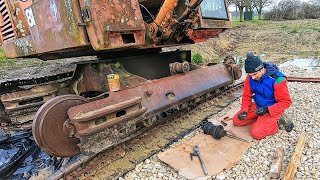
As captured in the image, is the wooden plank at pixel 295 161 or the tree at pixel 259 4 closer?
the wooden plank at pixel 295 161

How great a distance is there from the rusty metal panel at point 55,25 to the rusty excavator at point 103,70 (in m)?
0.01

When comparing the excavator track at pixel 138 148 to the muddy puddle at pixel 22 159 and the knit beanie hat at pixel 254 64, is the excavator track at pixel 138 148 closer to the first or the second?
the muddy puddle at pixel 22 159

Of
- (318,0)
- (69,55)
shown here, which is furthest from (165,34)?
(318,0)

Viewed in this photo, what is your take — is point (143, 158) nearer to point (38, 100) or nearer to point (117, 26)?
point (117, 26)

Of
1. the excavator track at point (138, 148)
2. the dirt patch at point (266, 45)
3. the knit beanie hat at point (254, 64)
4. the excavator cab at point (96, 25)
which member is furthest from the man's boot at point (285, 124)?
the dirt patch at point (266, 45)

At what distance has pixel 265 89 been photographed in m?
3.93

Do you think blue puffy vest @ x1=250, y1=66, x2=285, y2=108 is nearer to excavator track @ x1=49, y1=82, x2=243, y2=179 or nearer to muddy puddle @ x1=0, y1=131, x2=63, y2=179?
excavator track @ x1=49, y1=82, x2=243, y2=179

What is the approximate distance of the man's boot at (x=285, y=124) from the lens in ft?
13.0

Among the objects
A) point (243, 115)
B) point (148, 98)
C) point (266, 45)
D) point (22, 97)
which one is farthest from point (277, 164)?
point (266, 45)

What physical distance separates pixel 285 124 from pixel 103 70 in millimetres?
2756

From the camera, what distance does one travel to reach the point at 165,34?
3838 mm

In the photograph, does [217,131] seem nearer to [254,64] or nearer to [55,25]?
[254,64]

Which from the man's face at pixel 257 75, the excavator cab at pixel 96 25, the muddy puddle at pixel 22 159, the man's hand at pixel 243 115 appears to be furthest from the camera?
the man's hand at pixel 243 115

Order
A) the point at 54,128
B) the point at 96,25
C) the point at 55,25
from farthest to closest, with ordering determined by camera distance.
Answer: the point at 55,25
the point at 54,128
the point at 96,25
